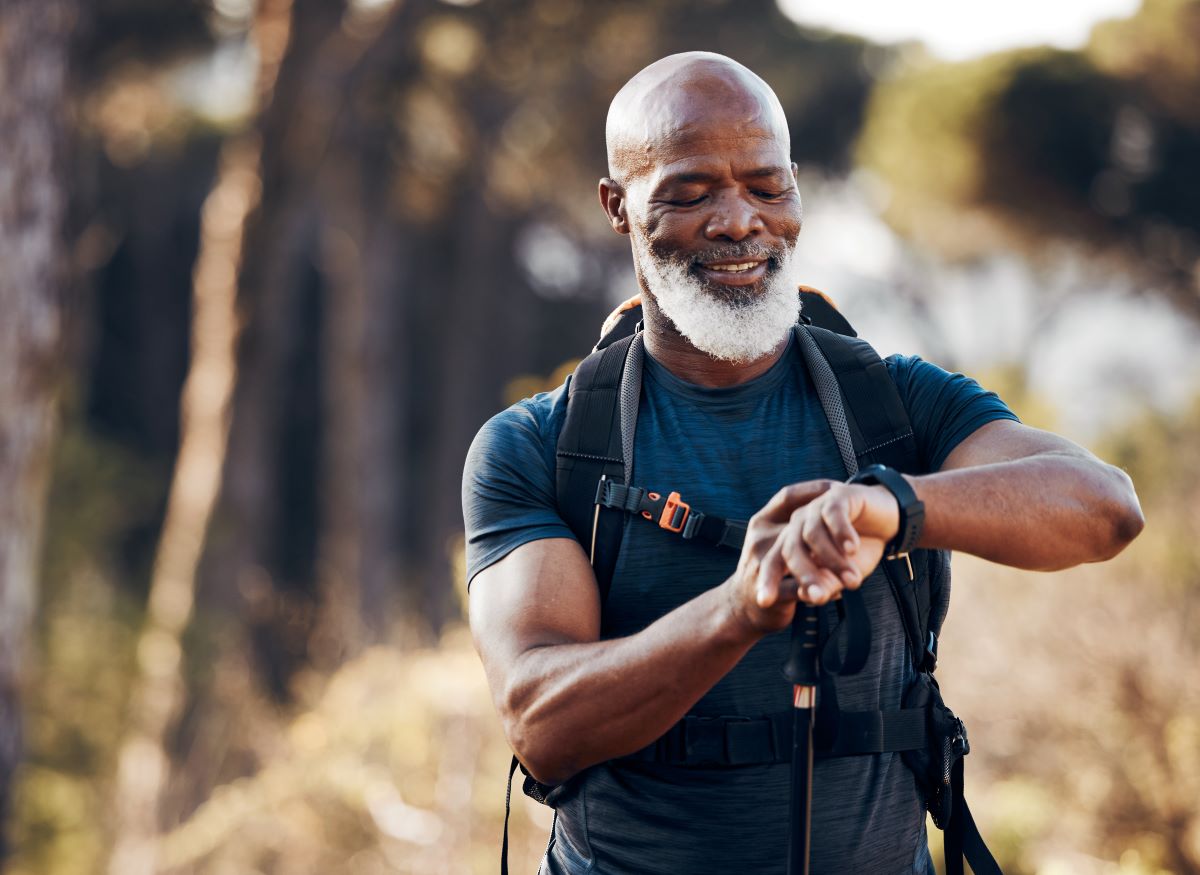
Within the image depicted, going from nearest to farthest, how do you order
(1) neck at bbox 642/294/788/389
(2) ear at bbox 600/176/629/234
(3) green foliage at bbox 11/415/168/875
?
(1) neck at bbox 642/294/788/389, (2) ear at bbox 600/176/629/234, (3) green foliage at bbox 11/415/168/875

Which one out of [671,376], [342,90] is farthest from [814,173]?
[671,376]

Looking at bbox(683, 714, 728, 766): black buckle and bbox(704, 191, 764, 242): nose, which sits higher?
bbox(704, 191, 764, 242): nose

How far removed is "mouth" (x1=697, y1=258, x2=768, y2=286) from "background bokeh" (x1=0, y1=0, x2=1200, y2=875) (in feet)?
2.60

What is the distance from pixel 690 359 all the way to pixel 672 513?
36cm

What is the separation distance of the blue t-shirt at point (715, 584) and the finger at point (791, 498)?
1.01 feet

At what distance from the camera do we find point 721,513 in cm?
224

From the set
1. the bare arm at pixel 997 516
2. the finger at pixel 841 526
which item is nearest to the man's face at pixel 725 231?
the bare arm at pixel 997 516

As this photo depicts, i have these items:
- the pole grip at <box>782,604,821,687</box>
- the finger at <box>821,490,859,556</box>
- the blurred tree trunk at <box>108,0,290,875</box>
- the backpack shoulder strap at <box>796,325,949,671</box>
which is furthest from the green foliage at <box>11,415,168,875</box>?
the finger at <box>821,490,859,556</box>

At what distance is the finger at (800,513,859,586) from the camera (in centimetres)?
182

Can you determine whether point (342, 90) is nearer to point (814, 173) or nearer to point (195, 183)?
point (814, 173)

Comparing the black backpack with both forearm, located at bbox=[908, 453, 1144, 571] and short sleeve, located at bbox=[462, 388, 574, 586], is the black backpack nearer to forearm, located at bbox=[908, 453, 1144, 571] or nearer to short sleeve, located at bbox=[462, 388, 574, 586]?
short sleeve, located at bbox=[462, 388, 574, 586]

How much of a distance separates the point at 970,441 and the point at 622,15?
13.6 meters

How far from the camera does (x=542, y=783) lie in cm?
223


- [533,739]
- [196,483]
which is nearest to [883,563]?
[533,739]
